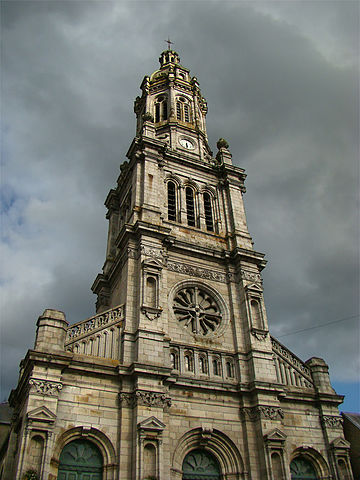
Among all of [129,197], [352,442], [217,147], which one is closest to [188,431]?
[352,442]

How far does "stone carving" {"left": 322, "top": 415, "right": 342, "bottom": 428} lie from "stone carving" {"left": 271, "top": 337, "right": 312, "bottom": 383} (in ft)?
7.14

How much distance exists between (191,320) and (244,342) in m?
2.87

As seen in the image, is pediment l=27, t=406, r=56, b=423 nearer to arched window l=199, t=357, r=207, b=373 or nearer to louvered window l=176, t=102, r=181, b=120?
arched window l=199, t=357, r=207, b=373

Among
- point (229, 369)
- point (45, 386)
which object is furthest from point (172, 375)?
point (45, 386)

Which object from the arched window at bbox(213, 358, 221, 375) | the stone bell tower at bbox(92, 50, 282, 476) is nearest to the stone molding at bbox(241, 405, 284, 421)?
the stone bell tower at bbox(92, 50, 282, 476)

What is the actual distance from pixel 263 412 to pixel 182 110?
2448cm

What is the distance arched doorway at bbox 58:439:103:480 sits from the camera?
15.2 meters

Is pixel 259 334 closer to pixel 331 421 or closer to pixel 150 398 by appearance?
pixel 331 421

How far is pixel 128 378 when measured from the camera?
57.2ft

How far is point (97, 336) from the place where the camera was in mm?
18438

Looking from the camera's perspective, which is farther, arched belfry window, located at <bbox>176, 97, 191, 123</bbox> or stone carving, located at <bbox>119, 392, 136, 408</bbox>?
arched belfry window, located at <bbox>176, 97, 191, 123</bbox>

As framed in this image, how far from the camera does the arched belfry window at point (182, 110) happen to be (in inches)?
1344

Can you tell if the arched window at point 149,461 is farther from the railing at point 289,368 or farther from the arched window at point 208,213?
the arched window at point 208,213

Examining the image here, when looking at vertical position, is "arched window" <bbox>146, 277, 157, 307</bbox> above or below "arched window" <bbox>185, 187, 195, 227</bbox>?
below
